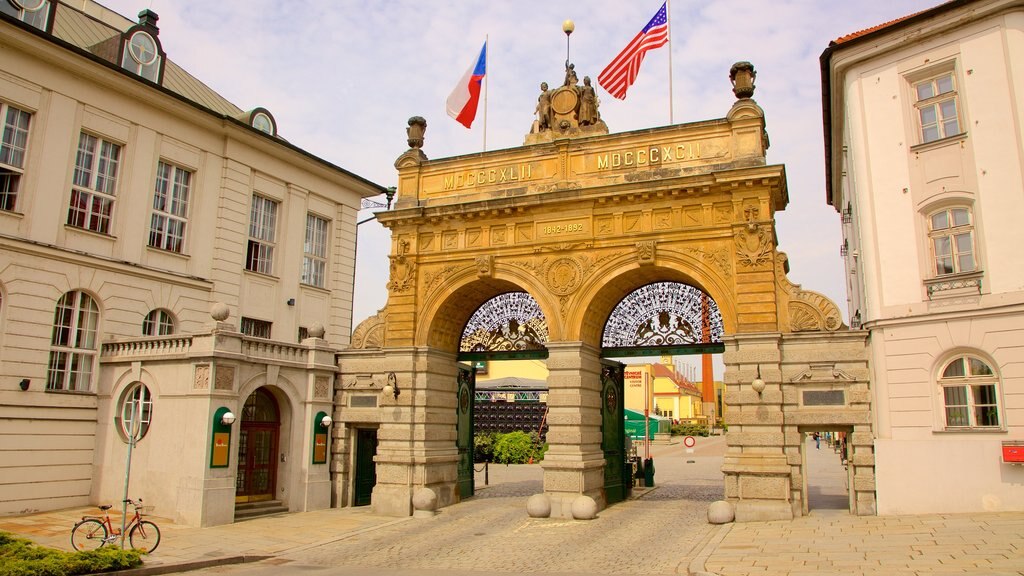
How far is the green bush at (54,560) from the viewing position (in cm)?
984

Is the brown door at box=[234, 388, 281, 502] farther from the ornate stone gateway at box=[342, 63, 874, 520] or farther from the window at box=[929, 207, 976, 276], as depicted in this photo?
the window at box=[929, 207, 976, 276]

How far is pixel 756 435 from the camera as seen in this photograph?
51.7ft

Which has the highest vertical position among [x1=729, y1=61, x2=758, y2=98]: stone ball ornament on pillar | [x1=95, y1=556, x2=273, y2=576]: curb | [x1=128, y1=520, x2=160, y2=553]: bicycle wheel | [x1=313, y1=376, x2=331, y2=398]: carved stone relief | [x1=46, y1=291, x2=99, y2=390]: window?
[x1=729, y1=61, x2=758, y2=98]: stone ball ornament on pillar

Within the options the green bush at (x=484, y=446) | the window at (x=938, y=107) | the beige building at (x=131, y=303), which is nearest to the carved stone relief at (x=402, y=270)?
the beige building at (x=131, y=303)

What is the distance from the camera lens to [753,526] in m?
14.8

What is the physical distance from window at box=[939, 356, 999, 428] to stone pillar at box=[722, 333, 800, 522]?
3.11 m

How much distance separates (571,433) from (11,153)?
1507 cm

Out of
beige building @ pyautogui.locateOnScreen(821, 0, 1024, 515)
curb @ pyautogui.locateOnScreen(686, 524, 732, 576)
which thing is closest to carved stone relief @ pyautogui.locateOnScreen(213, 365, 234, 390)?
curb @ pyautogui.locateOnScreen(686, 524, 732, 576)

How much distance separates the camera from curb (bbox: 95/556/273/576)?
1124cm

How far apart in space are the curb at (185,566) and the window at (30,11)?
584 inches

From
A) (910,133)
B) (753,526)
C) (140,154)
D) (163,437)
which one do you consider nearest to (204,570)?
(163,437)

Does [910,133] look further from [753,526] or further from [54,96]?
[54,96]

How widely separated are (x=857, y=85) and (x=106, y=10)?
23.6 m

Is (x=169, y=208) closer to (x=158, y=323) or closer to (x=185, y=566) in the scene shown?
(x=158, y=323)
